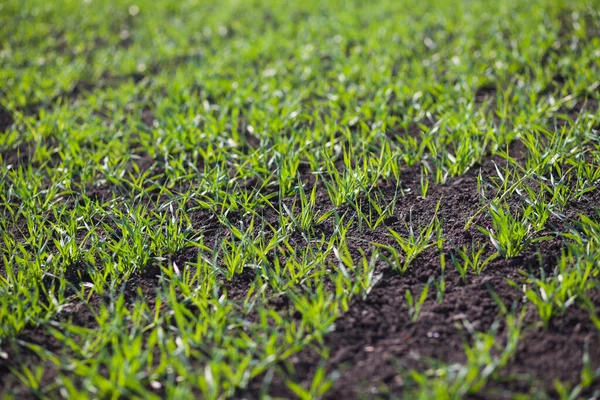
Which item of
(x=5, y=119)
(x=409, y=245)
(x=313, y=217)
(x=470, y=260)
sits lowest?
(x=470, y=260)

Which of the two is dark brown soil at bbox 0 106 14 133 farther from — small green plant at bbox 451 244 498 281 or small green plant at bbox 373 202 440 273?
small green plant at bbox 451 244 498 281

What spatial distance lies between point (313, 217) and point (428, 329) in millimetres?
830

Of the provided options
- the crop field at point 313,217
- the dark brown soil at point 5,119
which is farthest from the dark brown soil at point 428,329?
the dark brown soil at point 5,119

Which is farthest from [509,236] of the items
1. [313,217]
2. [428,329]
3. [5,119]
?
[5,119]

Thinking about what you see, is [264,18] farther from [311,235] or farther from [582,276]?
[582,276]

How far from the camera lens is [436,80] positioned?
400cm

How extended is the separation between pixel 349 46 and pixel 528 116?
6.47 ft

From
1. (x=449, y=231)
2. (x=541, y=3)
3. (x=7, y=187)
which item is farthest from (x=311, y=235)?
(x=541, y=3)

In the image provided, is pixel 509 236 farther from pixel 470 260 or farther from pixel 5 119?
pixel 5 119

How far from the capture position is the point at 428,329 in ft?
6.70

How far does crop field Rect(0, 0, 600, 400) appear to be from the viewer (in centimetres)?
191

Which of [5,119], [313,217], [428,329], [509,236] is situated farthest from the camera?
[5,119]

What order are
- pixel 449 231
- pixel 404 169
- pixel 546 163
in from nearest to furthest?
1. pixel 449 231
2. pixel 546 163
3. pixel 404 169

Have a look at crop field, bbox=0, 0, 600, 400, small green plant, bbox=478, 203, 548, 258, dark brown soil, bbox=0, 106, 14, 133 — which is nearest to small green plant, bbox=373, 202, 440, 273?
crop field, bbox=0, 0, 600, 400
